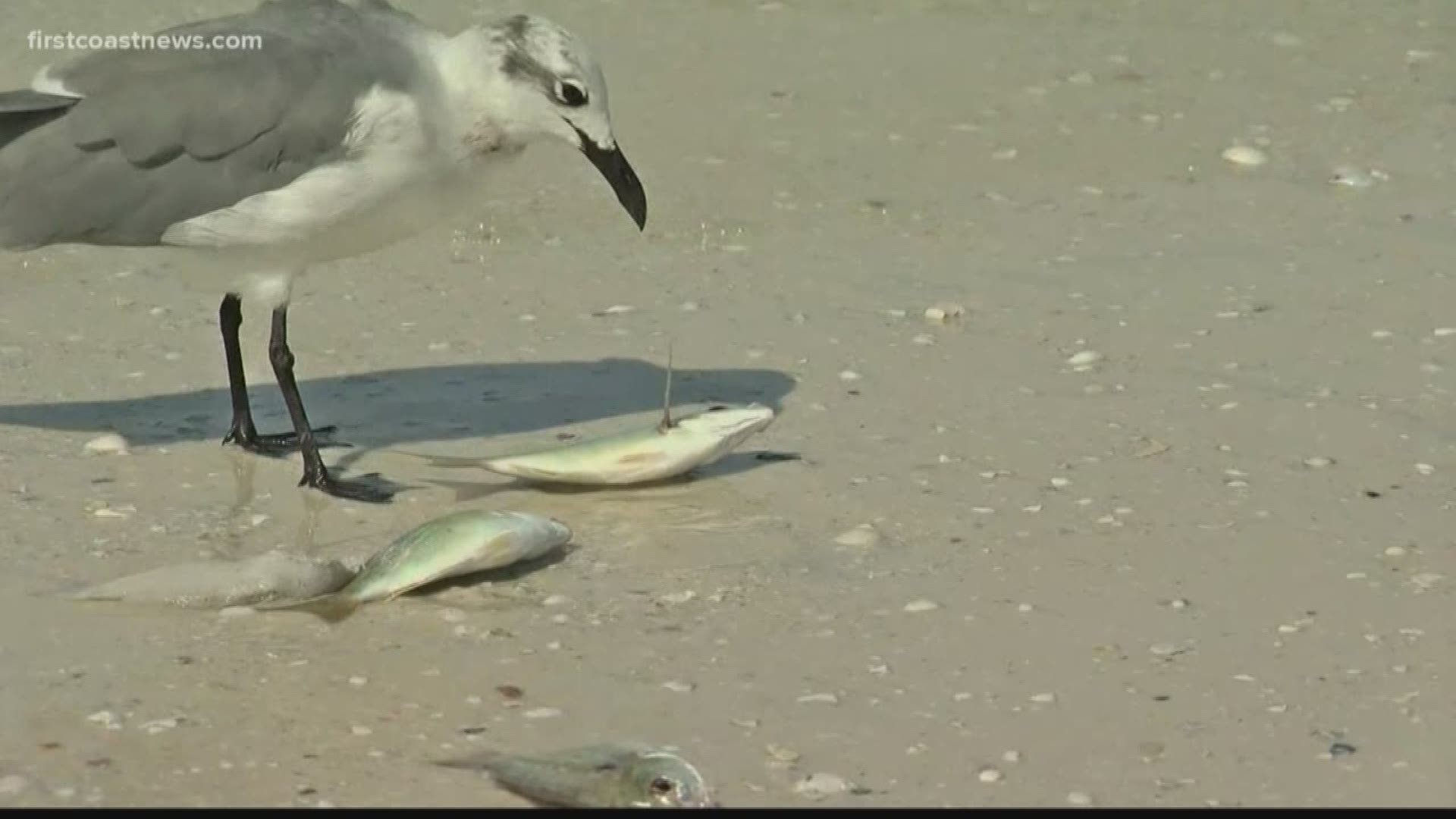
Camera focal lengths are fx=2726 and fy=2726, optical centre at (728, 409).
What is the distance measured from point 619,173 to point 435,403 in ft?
2.67

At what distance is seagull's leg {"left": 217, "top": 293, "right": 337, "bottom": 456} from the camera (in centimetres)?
653

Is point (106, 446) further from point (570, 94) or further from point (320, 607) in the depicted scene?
point (570, 94)

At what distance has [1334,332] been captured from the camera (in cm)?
716

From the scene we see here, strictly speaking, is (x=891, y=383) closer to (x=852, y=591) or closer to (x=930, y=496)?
(x=930, y=496)

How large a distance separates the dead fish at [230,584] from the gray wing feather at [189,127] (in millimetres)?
1068

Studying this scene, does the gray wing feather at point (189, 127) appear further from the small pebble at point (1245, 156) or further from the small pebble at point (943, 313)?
the small pebble at point (1245, 156)

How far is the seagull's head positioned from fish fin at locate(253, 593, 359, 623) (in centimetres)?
141

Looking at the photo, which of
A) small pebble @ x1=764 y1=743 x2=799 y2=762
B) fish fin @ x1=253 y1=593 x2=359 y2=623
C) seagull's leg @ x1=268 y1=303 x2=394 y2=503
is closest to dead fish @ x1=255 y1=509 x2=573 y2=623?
fish fin @ x1=253 y1=593 x2=359 y2=623

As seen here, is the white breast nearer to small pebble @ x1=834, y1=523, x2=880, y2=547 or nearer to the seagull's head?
the seagull's head

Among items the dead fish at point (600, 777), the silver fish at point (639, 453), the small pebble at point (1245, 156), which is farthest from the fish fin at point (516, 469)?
the small pebble at point (1245, 156)

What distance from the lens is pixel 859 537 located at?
5816 mm

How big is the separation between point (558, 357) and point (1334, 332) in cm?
204

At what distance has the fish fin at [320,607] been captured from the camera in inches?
211

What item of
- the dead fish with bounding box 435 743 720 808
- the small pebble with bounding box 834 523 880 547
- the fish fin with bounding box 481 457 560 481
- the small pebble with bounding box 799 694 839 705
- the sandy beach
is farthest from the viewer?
the fish fin with bounding box 481 457 560 481
